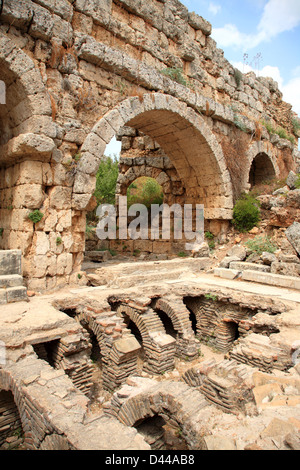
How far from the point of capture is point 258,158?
13266 mm

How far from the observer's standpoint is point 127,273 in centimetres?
764

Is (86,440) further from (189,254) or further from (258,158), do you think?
(258,158)

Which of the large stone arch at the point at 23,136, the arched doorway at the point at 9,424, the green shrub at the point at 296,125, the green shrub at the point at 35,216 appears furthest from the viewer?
the green shrub at the point at 296,125

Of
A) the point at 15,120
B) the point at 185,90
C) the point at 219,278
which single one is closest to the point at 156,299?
the point at 219,278

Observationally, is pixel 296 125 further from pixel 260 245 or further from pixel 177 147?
pixel 260 245

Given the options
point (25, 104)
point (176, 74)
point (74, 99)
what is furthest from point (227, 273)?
point (25, 104)

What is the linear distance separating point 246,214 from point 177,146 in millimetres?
3113

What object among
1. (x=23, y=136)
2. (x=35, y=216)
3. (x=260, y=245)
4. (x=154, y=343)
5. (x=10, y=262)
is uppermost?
(x=23, y=136)

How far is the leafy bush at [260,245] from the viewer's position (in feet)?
29.0

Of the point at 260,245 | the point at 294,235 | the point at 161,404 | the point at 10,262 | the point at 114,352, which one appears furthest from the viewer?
the point at 260,245

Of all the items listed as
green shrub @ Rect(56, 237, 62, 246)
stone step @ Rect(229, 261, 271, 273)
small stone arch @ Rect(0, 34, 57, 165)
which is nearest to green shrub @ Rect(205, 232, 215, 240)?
stone step @ Rect(229, 261, 271, 273)

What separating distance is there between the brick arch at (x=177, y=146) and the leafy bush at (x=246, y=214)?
0.28 meters

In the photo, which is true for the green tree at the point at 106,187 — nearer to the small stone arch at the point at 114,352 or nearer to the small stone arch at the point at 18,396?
the small stone arch at the point at 114,352

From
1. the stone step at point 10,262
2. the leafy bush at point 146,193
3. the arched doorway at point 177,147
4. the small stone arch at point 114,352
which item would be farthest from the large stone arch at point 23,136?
the leafy bush at point 146,193
